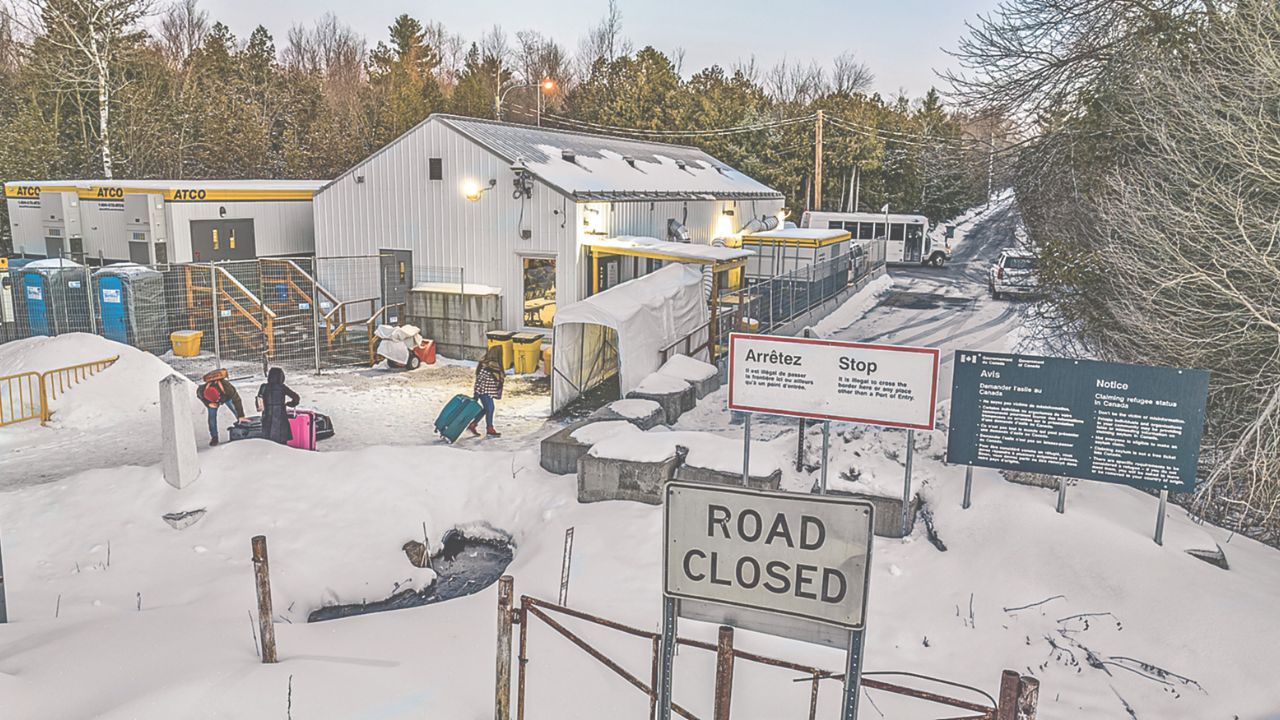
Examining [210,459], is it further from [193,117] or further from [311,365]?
[193,117]

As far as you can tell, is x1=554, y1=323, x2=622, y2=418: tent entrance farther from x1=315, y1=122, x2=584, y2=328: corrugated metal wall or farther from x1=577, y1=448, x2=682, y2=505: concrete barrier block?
x1=577, y1=448, x2=682, y2=505: concrete barrier block

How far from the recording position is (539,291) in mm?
20469

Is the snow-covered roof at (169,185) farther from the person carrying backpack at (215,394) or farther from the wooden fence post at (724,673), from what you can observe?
the wooden fence post at (724,673)

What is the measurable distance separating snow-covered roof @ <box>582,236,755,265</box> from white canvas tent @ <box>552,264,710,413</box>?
56cm

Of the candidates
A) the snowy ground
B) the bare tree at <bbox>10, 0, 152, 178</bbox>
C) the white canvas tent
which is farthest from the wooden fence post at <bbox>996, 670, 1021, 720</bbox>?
the bare tree at <bbox>10, 0, 152, 178</bbox>

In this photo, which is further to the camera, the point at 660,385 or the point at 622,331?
the point at 622,331

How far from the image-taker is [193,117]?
41812mm

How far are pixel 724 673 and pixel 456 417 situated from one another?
9.86 m

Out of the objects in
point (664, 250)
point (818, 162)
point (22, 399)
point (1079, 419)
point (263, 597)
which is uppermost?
point (818, 162)

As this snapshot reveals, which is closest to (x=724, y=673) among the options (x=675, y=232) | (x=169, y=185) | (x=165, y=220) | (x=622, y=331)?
(x=622, y=331)

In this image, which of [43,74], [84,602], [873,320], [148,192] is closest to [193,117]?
[43,74]

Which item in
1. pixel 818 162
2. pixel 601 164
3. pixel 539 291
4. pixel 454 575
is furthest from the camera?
pixel 818 162

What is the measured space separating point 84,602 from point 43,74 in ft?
126

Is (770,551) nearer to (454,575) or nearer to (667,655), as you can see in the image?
(667,655)
